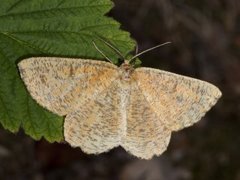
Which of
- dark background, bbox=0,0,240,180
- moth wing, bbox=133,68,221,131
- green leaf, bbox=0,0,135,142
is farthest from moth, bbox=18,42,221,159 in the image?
dark background, bbox=0,0,240,180

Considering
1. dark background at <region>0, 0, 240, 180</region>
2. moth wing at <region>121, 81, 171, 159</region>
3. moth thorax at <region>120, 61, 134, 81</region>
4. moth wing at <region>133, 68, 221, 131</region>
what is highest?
moth thorax at <region>120, 61, 134, 81</region>

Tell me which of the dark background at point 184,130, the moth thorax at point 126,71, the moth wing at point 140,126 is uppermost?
the moth thorax at point 126,71

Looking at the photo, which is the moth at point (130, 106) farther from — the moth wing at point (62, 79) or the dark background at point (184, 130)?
the dark background at point (184, 130)

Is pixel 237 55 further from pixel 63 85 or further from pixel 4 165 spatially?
pixel 63 85

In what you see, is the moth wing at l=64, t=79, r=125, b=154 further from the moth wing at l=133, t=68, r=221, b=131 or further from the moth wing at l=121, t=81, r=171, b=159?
the moth wing at l=133, t=68, r=221, b=131

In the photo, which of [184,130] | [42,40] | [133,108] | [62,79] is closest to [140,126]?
[133,108]

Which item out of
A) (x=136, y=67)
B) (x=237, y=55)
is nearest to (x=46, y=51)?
(x=136, y=67)

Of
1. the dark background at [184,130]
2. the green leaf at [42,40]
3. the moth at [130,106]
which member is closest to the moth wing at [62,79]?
the moth at [130,106]
